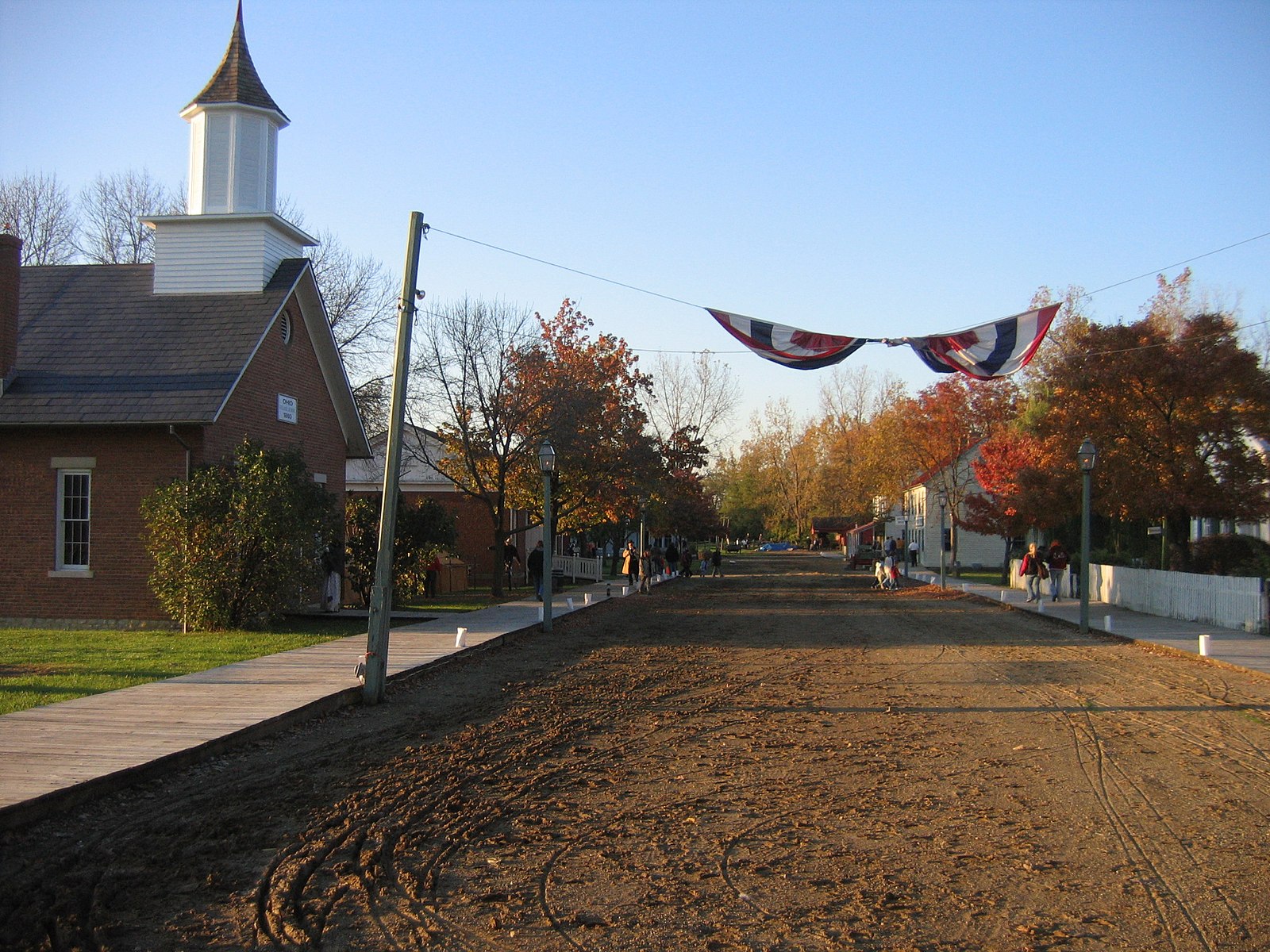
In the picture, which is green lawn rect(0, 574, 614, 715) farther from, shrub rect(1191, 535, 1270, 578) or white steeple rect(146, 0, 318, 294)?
shrub rect(1191, 535, 1270, 578)

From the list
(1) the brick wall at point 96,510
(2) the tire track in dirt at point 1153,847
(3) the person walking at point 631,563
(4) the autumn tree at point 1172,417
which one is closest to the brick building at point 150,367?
(1) the brick wall at point 96,510

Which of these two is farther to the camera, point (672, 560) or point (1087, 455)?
point (672, 560)

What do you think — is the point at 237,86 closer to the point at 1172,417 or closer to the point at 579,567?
the point at 1172,417

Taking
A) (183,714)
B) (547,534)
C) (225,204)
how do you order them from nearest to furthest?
(183,714) → (547,534) → (225,204)

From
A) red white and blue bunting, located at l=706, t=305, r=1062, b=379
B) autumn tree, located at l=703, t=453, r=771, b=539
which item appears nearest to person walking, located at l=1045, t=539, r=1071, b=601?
red white and blue bunting, located at l=706, t=305, r=1062, b=379

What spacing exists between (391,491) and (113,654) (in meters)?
5.50

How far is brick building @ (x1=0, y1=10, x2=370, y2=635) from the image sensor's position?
61.2 ft

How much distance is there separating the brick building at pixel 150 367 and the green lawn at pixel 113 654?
5.36ft

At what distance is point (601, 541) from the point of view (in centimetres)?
5244

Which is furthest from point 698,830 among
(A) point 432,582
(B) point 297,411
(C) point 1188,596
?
(A) point 432,582

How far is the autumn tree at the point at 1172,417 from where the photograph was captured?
21375 mm

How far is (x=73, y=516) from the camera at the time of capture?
19.1m

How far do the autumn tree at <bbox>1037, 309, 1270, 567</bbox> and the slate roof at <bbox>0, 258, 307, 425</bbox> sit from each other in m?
17.0

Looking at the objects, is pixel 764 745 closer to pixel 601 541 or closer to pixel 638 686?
pixel 638 686
